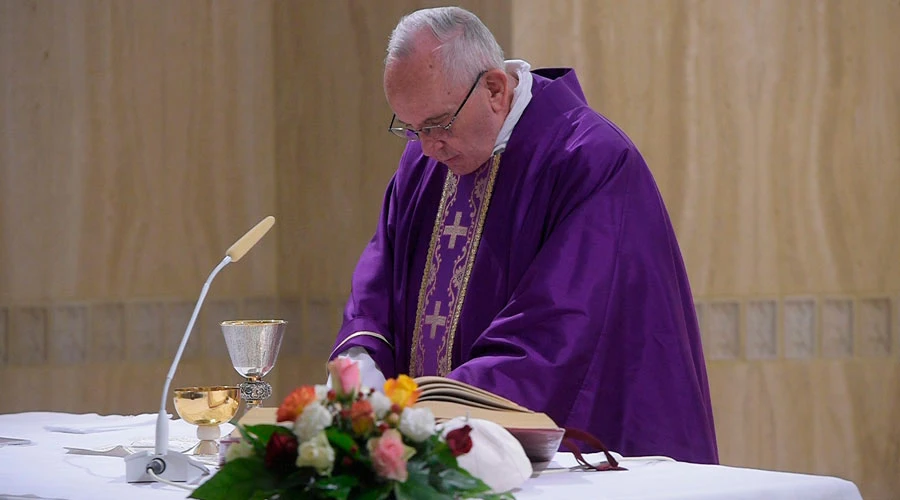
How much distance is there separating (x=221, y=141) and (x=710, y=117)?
8.11 feet

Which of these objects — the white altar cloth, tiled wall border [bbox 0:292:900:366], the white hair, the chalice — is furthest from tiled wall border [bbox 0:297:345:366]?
the chalice

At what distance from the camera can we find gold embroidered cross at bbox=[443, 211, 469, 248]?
4.02 metres

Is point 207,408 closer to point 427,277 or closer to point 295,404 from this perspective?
point 295,404

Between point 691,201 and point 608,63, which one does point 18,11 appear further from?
point 691,201

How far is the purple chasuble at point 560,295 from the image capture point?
3.45 metres

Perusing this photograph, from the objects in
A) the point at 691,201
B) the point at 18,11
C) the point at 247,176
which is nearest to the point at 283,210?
the point at 247,176

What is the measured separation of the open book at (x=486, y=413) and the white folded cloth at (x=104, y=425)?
1212 mm

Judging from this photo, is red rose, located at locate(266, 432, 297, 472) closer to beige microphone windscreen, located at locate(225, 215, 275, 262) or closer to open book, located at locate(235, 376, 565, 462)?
open book, located at locate(235, 376, 565, 462)

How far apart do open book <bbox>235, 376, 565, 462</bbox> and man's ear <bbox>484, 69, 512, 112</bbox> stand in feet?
4.68

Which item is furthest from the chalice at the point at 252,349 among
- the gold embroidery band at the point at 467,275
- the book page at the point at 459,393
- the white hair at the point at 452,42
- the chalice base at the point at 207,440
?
the white hair at the point at 452,42

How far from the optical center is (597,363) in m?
3.54

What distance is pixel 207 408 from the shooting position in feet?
9.67

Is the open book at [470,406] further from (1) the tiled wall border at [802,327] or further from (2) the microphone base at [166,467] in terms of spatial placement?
(1) the tiled wall border at [802,327]

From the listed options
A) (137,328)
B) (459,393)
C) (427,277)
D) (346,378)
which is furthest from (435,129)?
(137,328)
